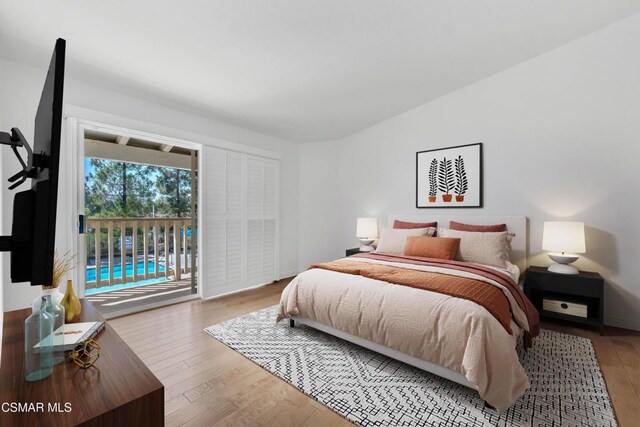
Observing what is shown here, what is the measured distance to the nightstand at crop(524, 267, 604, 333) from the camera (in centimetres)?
269

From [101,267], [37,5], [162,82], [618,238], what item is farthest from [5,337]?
[618,238]

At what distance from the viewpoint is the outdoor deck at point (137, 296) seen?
3.48 meters

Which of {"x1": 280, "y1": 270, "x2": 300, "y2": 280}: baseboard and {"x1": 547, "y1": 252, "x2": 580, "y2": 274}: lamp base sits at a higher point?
{"x1": 547, "y1": 252, "x2": 580, "y2": 274}: lamp base

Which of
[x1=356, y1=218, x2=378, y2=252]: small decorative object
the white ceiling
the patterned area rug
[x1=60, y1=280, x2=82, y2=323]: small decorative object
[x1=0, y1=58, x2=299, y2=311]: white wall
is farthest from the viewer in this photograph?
[x1=356, y1=218, x2=378, y2=252]: small decorative object

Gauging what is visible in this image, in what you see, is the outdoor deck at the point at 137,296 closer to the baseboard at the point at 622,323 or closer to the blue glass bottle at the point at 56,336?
the blue glass bottle at the point at 56,336

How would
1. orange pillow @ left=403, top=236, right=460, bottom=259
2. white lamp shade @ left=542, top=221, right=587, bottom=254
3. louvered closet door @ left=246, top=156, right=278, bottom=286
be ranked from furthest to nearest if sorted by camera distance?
1. louvered closet door @ left=246, top=156, right=278, bottom=286
2. orange pillow @ left=403, top=236, right=460, bottom=259
3. white lamp shade @ left=542, top=221, right=587, bottom=254

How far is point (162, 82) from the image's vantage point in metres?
2.88

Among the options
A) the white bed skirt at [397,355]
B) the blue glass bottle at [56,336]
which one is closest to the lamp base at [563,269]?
the white bed skirt at [397,355]

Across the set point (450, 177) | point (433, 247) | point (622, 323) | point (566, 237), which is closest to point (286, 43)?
point (433, 247)

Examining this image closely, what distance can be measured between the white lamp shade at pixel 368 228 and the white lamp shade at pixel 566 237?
6.72 feet

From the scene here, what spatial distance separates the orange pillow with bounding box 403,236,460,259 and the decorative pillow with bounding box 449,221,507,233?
354 millimetres

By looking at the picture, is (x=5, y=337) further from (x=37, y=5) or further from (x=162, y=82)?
(x=162, y=82)

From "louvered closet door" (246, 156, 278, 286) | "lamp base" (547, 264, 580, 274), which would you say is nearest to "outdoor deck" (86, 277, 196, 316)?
"louvered closet door" (246, 156, 278, 286)

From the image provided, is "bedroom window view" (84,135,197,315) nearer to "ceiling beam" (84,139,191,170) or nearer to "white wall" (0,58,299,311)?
"ceiling beam" (84,139,191,170)
